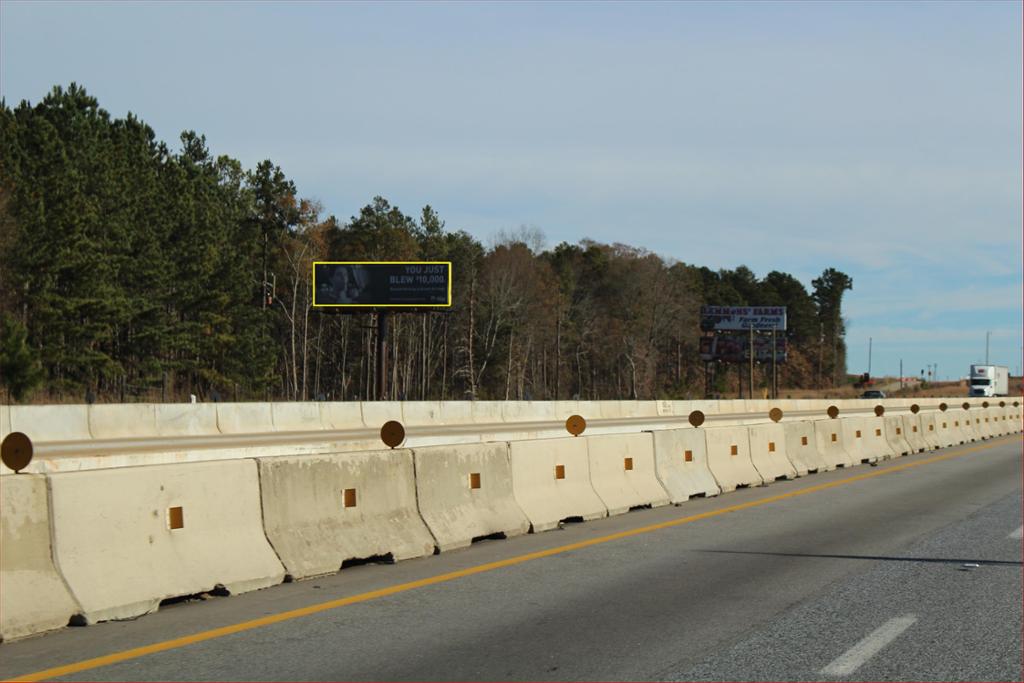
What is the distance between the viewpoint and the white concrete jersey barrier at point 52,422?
27672 mm

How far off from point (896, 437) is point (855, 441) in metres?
4.02

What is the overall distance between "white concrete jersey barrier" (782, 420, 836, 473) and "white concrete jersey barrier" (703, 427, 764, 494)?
2.26 metres

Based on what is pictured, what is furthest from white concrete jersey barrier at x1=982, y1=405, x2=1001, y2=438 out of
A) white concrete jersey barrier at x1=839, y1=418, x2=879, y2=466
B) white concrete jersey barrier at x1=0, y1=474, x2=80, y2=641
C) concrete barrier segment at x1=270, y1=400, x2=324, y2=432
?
white concrete jersey barrier at x1=0, y1=474, x2=80, y2=641

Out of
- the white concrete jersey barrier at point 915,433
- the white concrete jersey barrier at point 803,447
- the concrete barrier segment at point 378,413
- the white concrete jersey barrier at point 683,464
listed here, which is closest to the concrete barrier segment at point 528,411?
the concrete barrier segment at point 378,413

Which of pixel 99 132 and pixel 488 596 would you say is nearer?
pixel 488 596

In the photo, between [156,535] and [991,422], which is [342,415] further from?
[156,535]

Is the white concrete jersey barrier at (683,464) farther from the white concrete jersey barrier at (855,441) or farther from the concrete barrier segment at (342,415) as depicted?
the concrete barrier segment at (342,415)

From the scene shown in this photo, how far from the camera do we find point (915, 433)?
31906 millimetres

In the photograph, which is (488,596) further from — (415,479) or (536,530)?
(536,530)

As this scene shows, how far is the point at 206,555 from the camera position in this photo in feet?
29.5

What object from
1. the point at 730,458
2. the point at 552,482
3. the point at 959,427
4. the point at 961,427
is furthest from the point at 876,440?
the point at 552,482

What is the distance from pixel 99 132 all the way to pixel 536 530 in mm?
65254

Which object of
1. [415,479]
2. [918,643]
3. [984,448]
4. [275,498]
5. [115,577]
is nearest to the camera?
→ [918,643]

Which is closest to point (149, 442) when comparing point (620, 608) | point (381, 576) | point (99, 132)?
point (381, 576)
